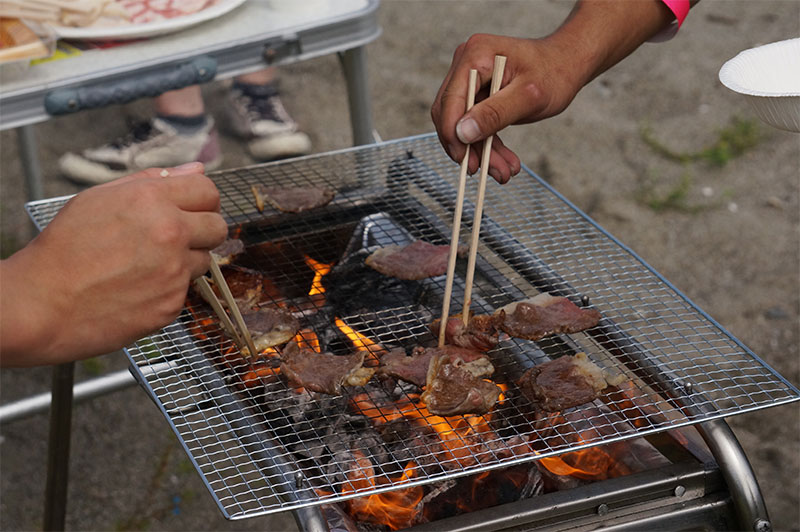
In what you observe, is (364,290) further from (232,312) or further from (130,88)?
(130,88)

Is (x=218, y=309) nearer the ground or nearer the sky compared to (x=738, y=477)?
nearer the sky

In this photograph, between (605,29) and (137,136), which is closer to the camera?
(605,29)

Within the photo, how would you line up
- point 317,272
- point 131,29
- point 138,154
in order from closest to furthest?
1. point 317,272
2. point 131,29
3. point 138,154

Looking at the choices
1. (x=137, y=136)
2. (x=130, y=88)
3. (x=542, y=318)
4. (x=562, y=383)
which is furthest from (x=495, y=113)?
(x=137, y=136)

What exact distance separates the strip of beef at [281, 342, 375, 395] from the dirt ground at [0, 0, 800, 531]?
1.78m

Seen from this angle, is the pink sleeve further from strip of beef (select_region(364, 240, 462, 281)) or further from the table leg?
the table leg

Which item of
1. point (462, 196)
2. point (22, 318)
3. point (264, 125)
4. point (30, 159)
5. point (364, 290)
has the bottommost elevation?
point (264, 125)

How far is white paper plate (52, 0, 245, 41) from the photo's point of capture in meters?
2.82

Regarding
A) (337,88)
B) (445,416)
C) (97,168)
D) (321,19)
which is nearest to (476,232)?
(445,416)

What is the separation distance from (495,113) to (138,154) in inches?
143

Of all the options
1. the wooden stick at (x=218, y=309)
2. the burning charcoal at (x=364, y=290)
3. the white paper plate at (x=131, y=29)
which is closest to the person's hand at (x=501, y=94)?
the burning charcoal at (x=364, y=290)

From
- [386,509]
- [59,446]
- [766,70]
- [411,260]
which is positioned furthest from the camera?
[59,446]

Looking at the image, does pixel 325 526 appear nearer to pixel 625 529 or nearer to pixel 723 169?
pixel 625 529

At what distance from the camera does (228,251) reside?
2.45 metres
